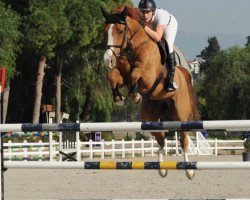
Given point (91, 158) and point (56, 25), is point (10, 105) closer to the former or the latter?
point (56, 25)

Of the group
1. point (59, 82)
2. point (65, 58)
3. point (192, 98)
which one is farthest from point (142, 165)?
point (65, 58)

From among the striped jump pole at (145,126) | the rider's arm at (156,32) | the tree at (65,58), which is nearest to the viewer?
the striped jump pole at (145,126)

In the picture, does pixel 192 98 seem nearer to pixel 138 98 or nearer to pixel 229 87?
pixel 138 98

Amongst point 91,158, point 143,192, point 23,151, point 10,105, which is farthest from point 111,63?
point 10,105

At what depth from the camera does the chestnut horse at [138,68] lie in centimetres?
764

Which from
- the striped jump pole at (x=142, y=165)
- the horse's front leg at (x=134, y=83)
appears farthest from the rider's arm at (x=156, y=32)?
the striped jump pole at (x=142, y=165)

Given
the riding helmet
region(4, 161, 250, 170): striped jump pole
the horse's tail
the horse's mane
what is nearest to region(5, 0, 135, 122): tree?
the horse's tail

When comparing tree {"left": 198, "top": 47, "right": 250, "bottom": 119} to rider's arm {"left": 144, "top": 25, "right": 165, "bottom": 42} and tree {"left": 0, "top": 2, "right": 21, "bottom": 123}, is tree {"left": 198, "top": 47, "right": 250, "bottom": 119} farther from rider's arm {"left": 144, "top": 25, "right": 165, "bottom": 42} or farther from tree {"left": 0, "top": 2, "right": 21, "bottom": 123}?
rider's arm {"left": 144, "top": 25, "right": 165, "bottom": 42}

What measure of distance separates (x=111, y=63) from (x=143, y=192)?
4.04 m

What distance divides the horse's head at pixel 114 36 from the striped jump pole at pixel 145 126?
4.43 feet

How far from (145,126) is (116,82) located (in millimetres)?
1532

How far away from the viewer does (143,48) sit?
7.99 m

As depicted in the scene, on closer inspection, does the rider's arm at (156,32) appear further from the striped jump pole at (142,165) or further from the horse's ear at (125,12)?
the striped jump pole at (142,165)

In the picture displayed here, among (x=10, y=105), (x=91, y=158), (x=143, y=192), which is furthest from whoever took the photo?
(x=10, y=105)
